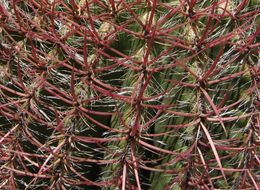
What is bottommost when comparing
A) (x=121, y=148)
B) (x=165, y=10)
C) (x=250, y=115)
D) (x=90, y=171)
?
(x=90, y=171)

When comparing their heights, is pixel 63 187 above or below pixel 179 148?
below

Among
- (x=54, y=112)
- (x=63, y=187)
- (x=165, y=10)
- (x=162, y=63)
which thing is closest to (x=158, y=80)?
(x=162, y=63)

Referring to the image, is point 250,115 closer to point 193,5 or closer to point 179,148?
point 179,148

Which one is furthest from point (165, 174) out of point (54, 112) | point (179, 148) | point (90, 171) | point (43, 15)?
point (43, 15)

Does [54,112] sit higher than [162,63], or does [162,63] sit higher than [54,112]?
[162,63]

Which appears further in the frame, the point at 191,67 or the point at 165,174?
the point at 165,174

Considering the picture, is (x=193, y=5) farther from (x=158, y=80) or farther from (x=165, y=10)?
(x=158, y=80)
